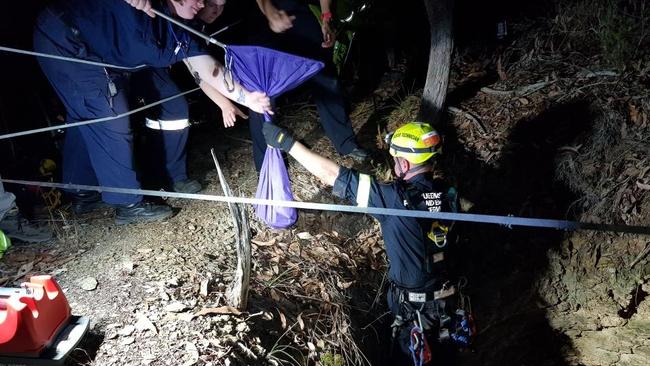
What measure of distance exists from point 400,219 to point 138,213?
2.20m

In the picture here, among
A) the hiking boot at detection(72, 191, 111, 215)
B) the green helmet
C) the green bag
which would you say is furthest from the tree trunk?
the green bag

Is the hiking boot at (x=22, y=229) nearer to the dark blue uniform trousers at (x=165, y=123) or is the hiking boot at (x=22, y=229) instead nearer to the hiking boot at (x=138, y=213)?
the hiking boot at (x=138, y=213)

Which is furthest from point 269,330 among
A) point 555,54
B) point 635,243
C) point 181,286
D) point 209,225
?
point 555,54

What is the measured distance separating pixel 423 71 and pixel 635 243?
11.4 feet

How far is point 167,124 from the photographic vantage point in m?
4.16

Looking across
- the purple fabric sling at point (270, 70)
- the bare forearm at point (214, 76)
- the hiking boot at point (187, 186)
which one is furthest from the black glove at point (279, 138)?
the hiking boot at point (187, 186)

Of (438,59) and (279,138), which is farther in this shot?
(438,59)

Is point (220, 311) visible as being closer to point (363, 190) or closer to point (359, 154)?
point (363, 190)

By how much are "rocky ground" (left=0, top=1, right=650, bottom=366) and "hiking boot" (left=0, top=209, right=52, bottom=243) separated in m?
0.10

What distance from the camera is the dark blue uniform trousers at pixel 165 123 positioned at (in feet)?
13.3

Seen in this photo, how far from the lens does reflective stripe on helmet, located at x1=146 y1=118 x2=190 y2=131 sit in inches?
163

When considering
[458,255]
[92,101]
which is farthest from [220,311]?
[458,255]

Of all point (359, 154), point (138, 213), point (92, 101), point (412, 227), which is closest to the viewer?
point (412, 227)

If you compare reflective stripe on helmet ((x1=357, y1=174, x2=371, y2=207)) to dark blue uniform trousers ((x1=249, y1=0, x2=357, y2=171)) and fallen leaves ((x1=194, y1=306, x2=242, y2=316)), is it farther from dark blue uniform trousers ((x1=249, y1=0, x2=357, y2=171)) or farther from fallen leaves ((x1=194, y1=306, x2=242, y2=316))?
dark blue uniform trousers ((x1=249, y1=0, x2=357, y2=171))
